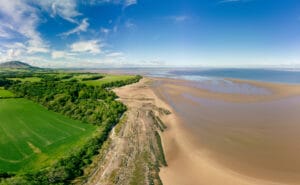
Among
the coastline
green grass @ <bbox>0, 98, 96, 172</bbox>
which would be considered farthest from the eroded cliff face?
green grass @ <bbox>0, 98, 96, 172</bbox>

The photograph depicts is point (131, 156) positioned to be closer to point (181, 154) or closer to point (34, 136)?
point (181, 154)

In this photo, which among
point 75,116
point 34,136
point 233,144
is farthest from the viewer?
point 75,116

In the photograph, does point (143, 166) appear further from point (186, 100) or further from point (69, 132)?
point (186, 100)

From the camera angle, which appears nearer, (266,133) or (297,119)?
(266,133)

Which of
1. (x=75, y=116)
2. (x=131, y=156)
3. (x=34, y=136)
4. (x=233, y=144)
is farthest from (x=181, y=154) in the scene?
(x=75, y=116)

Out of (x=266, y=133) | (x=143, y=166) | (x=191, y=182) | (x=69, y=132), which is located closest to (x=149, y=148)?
(x=143, y=166)

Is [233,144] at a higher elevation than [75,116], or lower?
lower

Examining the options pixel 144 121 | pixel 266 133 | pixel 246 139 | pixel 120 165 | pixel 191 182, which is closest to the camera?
pixel 191 182
